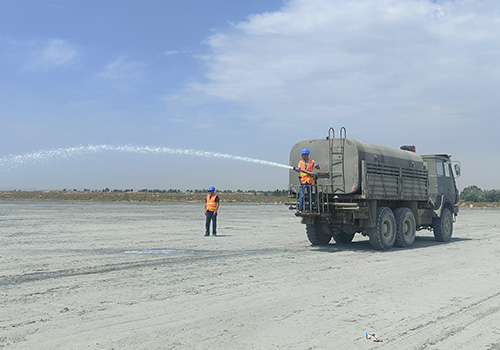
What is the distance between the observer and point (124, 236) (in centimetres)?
1850

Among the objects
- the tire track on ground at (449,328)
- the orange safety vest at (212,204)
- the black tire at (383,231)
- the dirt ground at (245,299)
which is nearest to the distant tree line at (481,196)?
the orange safety vest at (212,204)

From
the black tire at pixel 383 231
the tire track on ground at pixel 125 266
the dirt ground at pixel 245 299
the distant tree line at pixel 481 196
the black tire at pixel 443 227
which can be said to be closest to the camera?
the dirt ground at pixel 245 299

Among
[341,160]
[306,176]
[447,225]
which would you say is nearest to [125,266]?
[306,176]

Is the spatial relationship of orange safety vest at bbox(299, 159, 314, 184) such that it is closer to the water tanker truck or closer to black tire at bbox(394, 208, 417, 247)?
the water tanker truck

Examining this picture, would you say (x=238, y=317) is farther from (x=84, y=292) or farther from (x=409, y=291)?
(x=409, y=291)

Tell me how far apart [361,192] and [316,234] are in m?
2.36

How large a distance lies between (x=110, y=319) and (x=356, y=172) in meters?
8.94

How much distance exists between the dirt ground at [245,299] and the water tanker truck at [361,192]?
3.67 ft

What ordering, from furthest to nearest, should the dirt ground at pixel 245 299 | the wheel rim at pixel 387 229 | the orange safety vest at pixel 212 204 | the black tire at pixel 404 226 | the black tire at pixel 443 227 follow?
1. the orange safety vest at pixel 212 204
2. the black tire at pixel 443 227
3. the black tire at pixel 404 226
4. the wheel rim at pixel 387 229
5. the dirt ground at pixel 245 299

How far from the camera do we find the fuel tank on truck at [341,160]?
45.4ft

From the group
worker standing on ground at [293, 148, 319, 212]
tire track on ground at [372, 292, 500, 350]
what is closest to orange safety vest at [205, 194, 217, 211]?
worker standing on ground at [293, 148, 319, 212]

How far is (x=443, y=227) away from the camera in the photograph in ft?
58.7

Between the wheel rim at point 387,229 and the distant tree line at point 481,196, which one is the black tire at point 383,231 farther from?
the distant tree line at point 481,196

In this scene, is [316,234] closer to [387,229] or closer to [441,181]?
[387,229]
